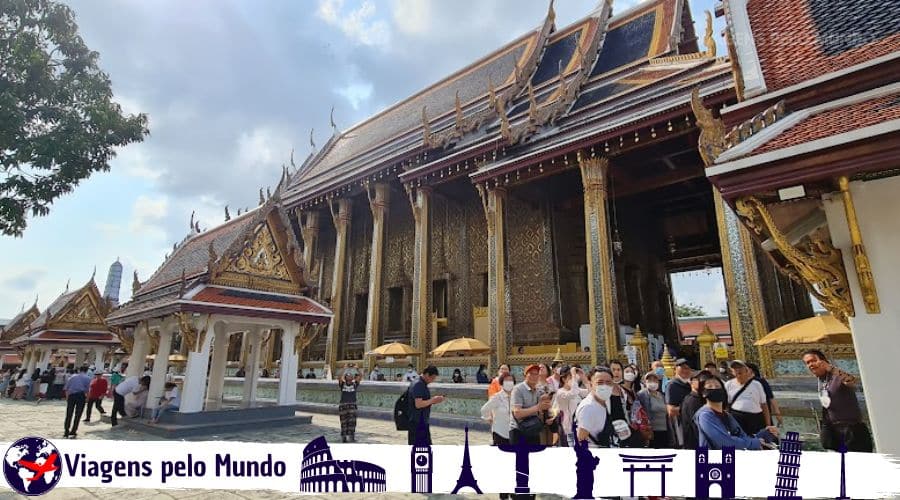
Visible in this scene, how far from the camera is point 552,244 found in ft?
43.1

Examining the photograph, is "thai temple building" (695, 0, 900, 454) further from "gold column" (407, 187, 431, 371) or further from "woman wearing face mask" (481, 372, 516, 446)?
"gold column" (407, 187, 431, 371)

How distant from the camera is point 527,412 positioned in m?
3.76

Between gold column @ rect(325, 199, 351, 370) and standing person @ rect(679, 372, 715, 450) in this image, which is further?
gold column @ rect(325, 199, 351, 370)

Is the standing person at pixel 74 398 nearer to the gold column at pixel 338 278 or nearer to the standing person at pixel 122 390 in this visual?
the standing person at pixel 122 390

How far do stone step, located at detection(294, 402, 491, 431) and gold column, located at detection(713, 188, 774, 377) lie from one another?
481 centimetres

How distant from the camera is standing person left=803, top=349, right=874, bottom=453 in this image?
3656 mm

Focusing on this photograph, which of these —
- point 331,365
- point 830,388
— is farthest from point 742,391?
point 331,365

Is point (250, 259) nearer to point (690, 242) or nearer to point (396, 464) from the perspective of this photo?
point (396, 464)

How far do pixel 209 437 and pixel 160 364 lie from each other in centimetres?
230

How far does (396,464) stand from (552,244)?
10.1 metres

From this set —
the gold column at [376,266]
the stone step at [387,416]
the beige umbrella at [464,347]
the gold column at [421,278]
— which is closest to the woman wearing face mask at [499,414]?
the stone step at [387,416]

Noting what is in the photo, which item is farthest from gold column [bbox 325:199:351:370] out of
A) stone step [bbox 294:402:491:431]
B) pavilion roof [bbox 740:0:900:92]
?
pavilion roof [bbox 740:0:900:92]

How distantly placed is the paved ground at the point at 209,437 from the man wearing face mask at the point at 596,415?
1.05 meters

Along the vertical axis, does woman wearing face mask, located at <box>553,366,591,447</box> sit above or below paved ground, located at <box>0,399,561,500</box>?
above
